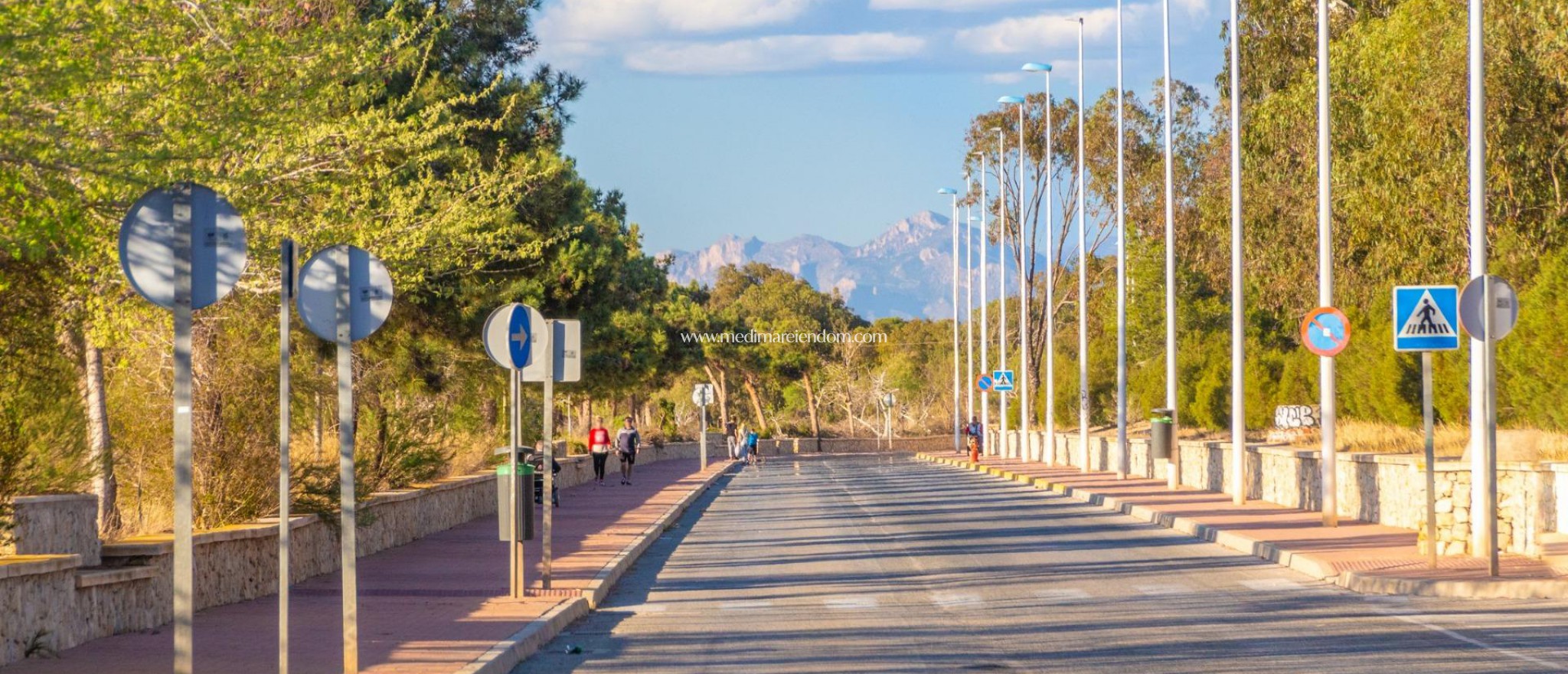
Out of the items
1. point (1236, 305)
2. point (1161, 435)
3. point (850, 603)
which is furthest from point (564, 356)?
point (1161, 435)

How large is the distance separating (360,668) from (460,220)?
11.8 metres

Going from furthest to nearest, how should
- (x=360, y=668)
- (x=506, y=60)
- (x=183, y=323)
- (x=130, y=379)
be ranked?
(x=506, y=60)
(x=130, y=379)
(x=360, y=668)
(x=183, y=323)

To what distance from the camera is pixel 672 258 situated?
271 ft

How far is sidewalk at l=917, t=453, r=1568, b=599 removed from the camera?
15859 millimetres

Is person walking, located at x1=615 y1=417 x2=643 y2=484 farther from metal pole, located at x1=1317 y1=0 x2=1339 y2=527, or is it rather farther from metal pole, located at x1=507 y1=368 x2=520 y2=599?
metal pole, located at x1=507 y1=368 x2=520 y2=599

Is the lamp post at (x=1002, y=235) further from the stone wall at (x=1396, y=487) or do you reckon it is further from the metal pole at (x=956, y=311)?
the stone wall at (x=1396, y=487)

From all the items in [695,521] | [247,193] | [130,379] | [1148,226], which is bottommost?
[695,521]

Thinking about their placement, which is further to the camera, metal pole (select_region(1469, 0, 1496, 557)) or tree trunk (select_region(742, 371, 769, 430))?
tree trunk (select_region(742, 371, 769, 430))

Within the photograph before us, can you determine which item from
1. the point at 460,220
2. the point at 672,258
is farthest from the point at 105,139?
the point at 672,258

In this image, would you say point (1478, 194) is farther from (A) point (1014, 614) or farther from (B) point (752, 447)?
(B) point (752, 447)

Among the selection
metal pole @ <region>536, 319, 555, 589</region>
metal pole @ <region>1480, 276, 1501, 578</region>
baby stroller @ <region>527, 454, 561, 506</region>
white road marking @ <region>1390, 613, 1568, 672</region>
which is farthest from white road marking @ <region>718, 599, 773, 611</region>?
metal pole @ <region>1480, 276, 1501, 578</region>

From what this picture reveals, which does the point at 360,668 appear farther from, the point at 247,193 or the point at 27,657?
the point at 247,193

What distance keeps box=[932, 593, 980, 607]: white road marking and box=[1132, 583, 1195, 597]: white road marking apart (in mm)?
1552

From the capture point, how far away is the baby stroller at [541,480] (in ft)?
59.9
